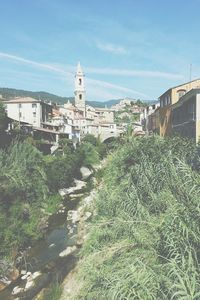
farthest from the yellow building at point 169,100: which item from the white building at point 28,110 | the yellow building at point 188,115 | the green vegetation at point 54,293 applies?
the white building at point 28,110

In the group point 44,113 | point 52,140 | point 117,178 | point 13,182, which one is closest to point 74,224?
point 13,182

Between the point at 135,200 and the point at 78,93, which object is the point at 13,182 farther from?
the point at 78,93

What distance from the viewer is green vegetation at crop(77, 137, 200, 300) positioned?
855 cm

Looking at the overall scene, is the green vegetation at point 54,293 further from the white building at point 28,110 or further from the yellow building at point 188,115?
the white building at point 28,110

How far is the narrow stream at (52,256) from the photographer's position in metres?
21.2

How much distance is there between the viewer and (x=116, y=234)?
13.5 meters

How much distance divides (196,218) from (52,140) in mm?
69289

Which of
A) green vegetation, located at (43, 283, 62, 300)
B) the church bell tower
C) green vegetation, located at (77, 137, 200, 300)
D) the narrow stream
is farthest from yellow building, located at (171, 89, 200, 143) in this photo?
the church bell tower

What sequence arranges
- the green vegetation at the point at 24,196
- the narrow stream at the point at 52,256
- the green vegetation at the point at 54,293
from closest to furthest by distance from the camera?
the green vegetation at the point at 54,293
the narrow stream at the point at 52,256
the green vegetation at the point at 24,196

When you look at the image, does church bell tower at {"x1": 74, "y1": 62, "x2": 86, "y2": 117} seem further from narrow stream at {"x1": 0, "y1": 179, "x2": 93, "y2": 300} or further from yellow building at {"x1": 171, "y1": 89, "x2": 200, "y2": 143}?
narrow stream at {"x1": 0, "y1": 179, "x2": 93, "y2": 300}

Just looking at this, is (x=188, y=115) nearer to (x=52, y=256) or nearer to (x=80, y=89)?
(x=52, y=256)

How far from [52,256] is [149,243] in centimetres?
1480

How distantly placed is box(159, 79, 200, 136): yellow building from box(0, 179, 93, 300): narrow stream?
59.2ft

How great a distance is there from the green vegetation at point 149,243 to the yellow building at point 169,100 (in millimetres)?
25873
